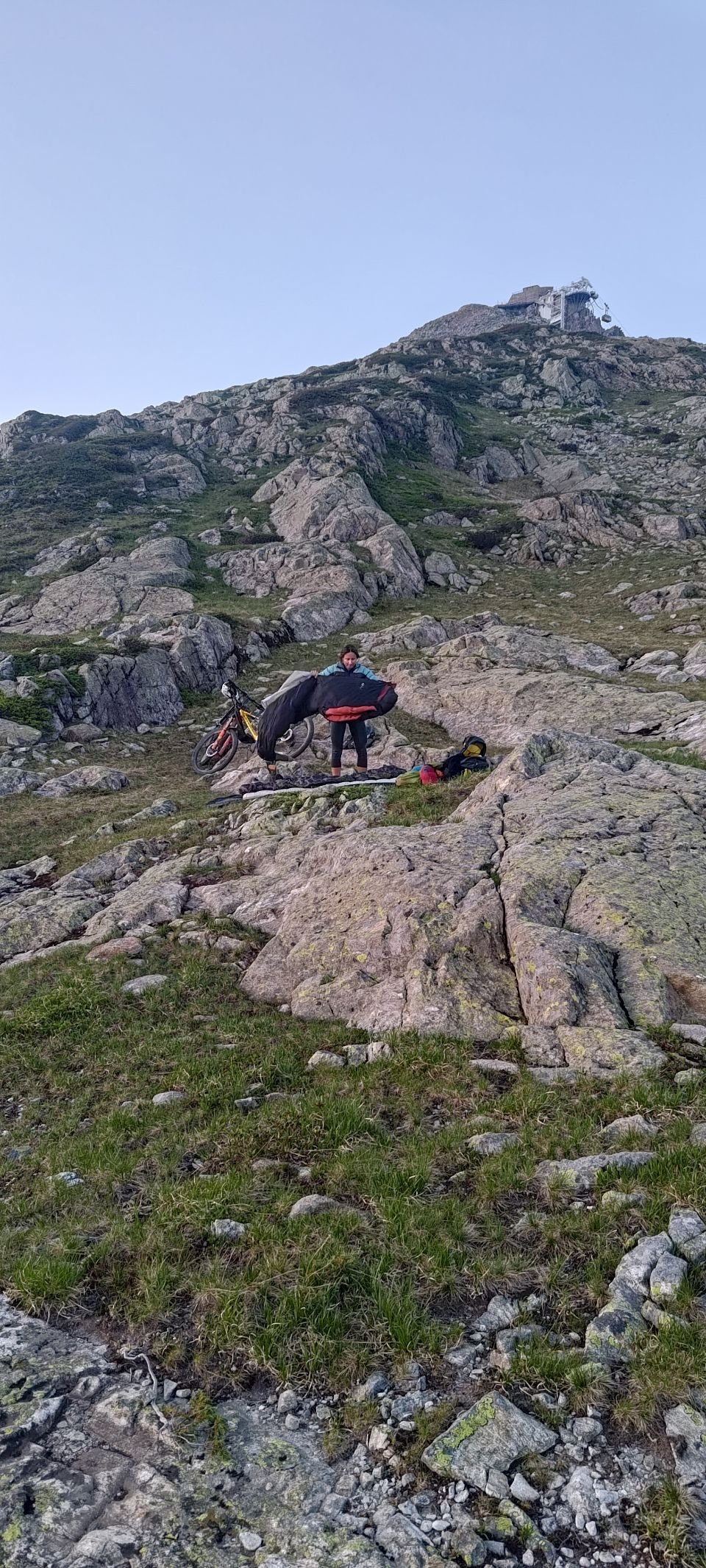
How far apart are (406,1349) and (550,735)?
13335 millimetres

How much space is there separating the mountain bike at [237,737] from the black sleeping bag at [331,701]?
65.3 inches

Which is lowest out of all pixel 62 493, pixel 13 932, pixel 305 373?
pixel 13 932

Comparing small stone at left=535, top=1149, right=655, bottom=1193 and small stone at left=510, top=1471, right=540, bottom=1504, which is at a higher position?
small stone at left=510, top=1471, right=540, bottom=1504

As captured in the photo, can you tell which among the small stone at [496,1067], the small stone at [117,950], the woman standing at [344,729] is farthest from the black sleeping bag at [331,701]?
the small stone at [496,1067]

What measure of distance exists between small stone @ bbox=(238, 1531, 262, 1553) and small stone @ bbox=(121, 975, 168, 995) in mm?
7958

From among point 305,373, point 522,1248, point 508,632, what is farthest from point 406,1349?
point 305,373

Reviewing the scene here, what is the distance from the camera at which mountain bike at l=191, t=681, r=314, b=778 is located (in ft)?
79.8

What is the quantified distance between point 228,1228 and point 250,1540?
7.09 ft

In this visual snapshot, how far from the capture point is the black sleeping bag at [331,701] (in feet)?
61.8

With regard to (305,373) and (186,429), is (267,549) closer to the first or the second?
(186,429)

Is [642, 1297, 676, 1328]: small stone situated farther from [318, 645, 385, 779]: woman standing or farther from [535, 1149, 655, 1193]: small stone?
[318, 645, 385, 779]: woman standing

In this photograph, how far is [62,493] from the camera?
83.9m

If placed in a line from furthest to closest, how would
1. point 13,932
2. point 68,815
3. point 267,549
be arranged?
point 267,549 < point 68,815 < point 13,932

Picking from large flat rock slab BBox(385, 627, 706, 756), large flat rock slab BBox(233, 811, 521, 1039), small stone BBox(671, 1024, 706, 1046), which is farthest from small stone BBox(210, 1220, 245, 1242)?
large flat rock slab BBox(385, 627, 706, 756)
